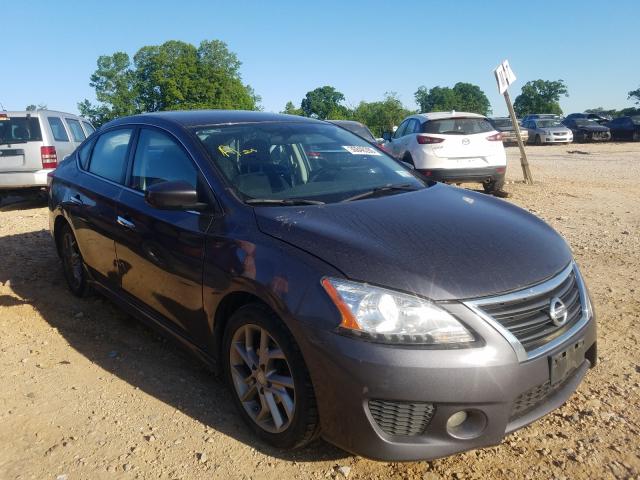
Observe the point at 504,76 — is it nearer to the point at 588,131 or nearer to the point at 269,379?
the point at 269,379

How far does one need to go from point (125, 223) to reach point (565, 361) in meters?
2.68

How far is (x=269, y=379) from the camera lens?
8.64 feet

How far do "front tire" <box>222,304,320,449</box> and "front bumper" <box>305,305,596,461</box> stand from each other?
110mm

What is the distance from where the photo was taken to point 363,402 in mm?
2223

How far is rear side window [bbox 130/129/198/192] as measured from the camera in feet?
10.8

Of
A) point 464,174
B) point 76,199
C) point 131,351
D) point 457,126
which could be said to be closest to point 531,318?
point 131,351

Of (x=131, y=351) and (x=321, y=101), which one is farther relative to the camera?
(x=321, y=101)

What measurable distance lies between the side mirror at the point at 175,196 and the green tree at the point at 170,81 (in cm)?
6138

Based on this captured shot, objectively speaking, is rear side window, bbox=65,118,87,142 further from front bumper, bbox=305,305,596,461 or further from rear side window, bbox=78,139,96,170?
front bumper, bbox=305,305,596,461

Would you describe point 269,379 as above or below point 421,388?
below

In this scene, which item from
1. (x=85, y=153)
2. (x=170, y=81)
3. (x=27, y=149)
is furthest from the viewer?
(x=170, y=81)

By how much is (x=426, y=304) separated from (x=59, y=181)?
12.7 ft

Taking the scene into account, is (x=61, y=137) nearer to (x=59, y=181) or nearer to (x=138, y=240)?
(x=59, y=181)

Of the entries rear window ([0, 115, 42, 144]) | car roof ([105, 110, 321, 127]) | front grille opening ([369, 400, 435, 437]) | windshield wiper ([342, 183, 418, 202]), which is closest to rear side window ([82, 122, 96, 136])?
rear window ([0, 115, 42, 144])
